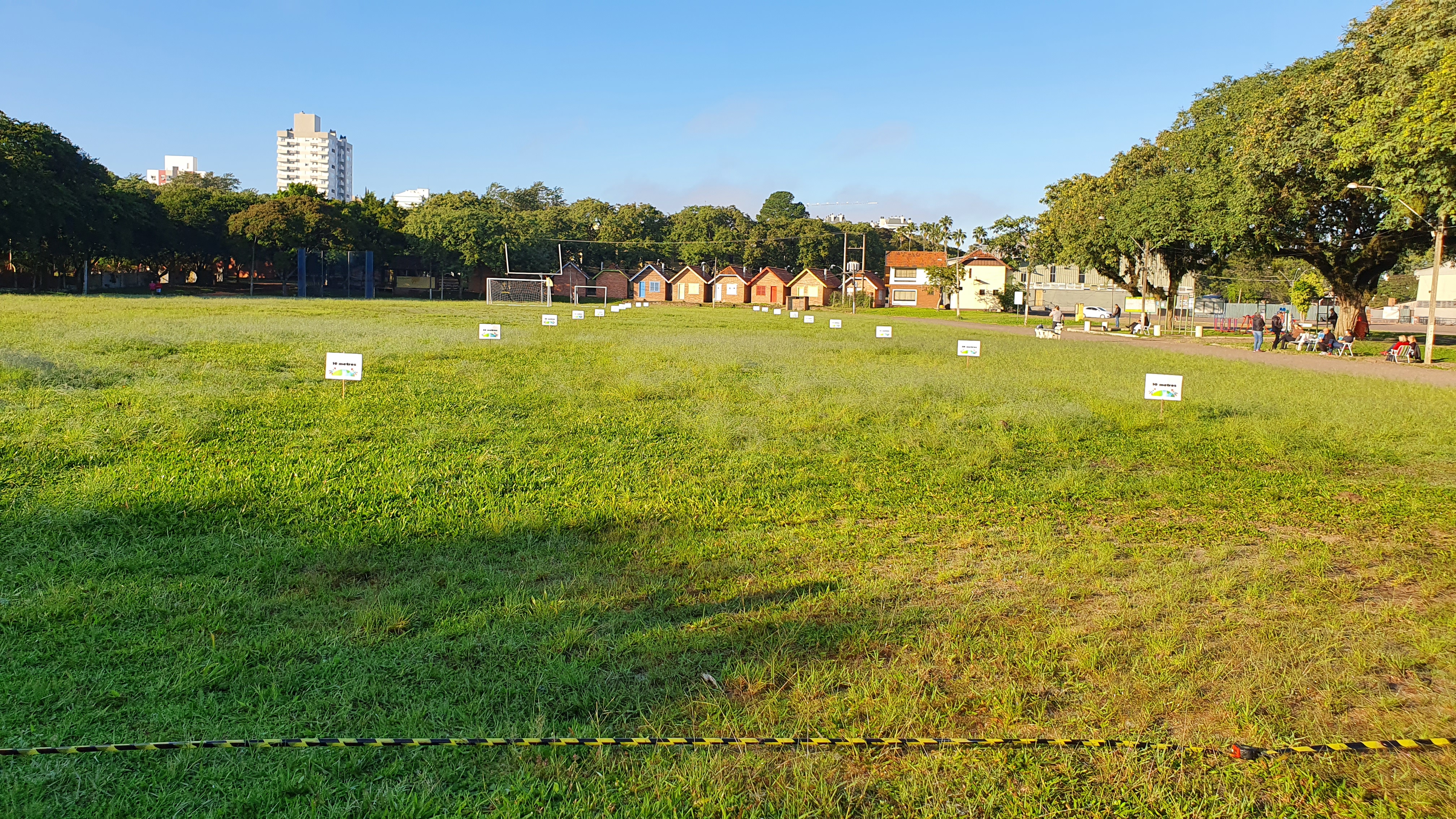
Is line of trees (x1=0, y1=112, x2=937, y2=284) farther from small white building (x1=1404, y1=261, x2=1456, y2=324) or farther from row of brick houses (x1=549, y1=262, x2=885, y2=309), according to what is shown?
small white building (x1=1404, y1=261, x2=1456, y2=324)

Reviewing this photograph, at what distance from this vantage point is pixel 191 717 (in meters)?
3.79

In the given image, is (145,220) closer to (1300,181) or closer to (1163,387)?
(1300,181)

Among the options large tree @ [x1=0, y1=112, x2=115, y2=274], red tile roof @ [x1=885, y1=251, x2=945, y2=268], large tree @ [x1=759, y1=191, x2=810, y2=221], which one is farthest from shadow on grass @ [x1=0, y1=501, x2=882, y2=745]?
large tree @ [x1=759, y1=191, x2=810, y2=221]

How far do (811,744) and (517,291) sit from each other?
7268cm

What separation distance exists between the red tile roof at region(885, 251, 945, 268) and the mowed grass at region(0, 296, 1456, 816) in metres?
79.5

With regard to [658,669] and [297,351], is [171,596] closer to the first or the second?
[658,669]

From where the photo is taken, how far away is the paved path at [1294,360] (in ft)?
70.3

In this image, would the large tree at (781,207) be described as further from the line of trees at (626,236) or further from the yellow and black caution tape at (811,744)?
the yellow and black caution tape at (811,744)

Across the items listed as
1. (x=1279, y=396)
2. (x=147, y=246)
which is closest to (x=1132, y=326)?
(x=1279, y=396)

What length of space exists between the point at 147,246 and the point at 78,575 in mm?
70630

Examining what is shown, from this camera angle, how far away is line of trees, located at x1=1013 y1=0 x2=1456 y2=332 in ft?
72.8

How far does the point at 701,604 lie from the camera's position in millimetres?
5355

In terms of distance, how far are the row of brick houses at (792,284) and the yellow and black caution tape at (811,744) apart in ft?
261

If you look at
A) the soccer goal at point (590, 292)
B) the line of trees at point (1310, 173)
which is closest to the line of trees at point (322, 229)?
the soccer goal at point (590, 292)
